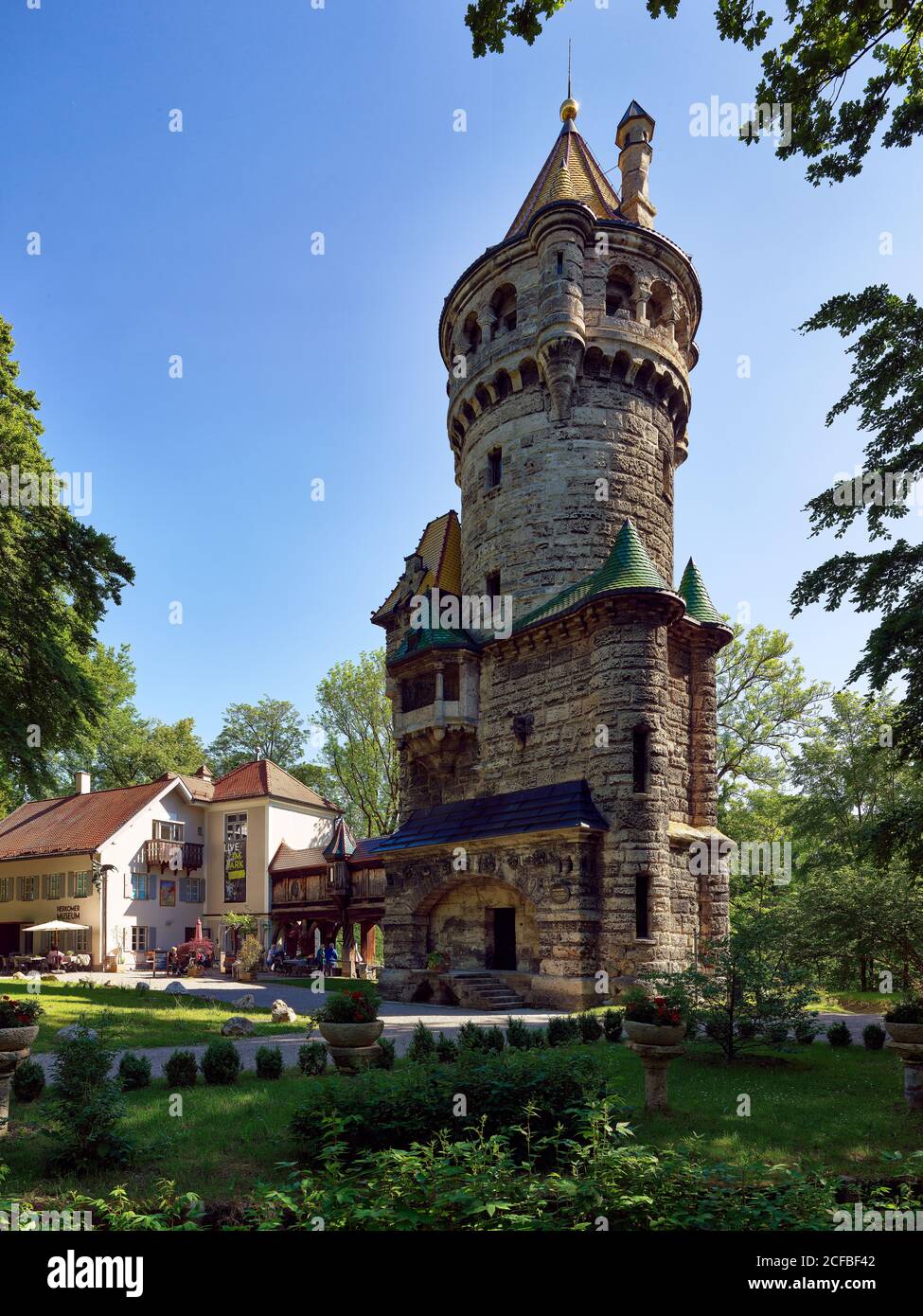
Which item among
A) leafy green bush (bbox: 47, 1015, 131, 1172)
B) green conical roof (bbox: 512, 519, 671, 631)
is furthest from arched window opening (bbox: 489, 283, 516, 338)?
leafy green bush (bbox: 47, 1015, 131, 1172)

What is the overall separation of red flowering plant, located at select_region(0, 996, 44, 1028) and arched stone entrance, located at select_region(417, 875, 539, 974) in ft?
45.9

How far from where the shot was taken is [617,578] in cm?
2081

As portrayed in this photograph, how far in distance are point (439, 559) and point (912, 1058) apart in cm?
2191

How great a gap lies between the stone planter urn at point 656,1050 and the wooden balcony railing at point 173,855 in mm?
33969

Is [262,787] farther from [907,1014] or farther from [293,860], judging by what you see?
[907,1014]

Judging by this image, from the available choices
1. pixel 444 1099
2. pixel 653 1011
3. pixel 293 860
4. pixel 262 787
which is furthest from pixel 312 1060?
pixel 262 787

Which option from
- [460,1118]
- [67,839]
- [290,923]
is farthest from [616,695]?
[67,839]

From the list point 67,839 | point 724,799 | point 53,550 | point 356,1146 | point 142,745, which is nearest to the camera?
point 356,1146

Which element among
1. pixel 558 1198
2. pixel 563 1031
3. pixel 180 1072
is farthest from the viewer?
pixel 563 1031

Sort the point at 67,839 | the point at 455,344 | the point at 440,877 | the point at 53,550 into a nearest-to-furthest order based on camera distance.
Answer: the point at 53,550
the point at 440,877
the point at 455,344
the point at 67,839

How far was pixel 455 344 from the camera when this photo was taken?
2789 cm

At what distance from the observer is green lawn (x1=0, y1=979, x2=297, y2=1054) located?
1509cm

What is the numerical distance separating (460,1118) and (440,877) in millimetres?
15775

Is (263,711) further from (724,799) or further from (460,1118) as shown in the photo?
(460,1118)
